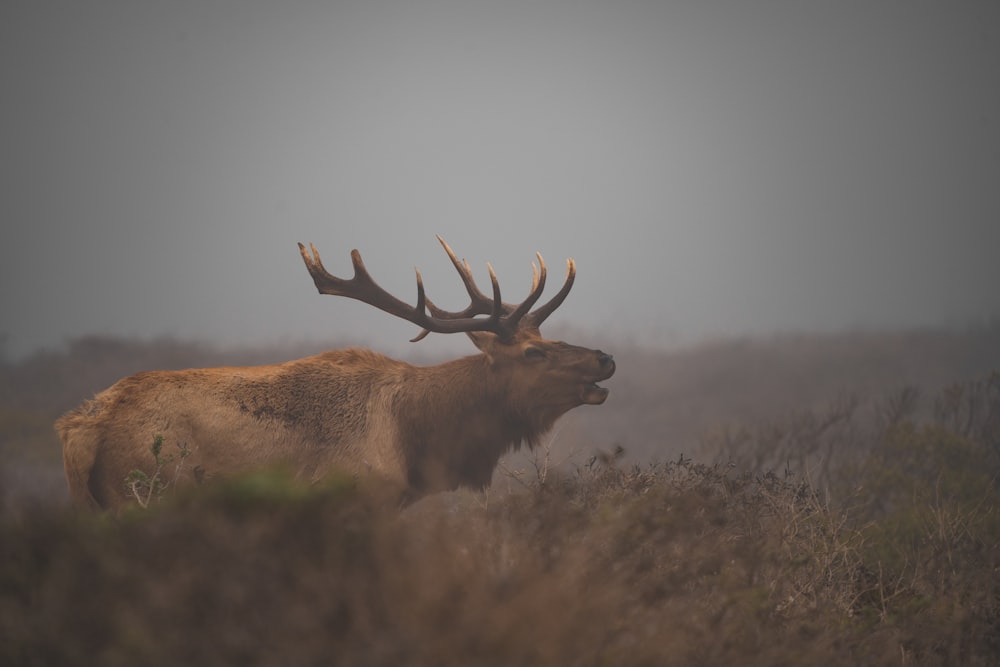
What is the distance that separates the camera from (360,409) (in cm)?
608

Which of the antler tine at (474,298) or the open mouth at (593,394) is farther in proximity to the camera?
the antler tine at (474,298)

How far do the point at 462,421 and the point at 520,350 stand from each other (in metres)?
0.81

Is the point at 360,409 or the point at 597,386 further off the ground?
the point at 597,386

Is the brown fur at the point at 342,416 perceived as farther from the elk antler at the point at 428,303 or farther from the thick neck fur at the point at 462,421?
the elk antler at the point at 428,303

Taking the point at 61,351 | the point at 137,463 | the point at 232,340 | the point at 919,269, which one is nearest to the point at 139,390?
the point at 137,463

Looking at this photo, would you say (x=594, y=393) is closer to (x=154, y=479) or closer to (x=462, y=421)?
(x=462, y=421)

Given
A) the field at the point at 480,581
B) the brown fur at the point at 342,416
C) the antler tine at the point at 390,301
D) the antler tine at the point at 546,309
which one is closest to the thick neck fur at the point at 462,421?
the brown fur at the point at 342,416

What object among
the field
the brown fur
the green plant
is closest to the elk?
the brown fur

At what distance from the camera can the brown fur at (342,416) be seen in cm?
498

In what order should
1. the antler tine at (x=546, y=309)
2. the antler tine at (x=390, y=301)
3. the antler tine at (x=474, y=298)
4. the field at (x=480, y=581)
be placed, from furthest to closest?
the antler tine at (x=474, y=298)
the antler tine at (x=546, y=309)
the antler tine at (x=390, y=301)
the field at (x=480, y=581)

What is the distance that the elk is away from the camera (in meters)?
5.01

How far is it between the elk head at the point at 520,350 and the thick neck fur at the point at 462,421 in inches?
2.4

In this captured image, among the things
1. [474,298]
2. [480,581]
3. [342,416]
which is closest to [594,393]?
[474,298]

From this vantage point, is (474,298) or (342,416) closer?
(342,416)
